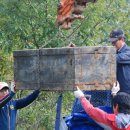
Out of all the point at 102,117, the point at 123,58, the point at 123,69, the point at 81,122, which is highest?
the point at 123,58

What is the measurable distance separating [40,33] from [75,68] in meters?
3.83

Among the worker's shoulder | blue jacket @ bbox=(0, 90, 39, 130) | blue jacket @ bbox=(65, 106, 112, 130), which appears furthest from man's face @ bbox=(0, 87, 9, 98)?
the worker's shoulder

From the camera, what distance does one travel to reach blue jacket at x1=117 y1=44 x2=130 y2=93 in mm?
6055

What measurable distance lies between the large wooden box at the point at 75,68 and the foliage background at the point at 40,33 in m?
3.05

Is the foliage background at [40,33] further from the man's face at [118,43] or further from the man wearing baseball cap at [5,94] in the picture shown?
the man's face at [118,43]

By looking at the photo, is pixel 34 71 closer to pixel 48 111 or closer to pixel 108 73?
pixel 108 73

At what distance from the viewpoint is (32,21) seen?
9086 millimetres

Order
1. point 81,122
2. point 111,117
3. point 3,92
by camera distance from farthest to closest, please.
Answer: point 3,92 < point 81,122 < point 111,117

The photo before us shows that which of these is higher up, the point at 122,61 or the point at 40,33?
the point at 40,33

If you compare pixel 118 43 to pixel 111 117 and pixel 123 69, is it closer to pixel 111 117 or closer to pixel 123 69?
pixel 123 69

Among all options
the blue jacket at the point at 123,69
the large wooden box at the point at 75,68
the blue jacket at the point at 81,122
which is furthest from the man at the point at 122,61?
the blue jacket at the point at 81,122

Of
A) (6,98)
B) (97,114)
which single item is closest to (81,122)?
(97,114)

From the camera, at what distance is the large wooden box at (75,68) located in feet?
18.2

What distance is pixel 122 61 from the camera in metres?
6.05
